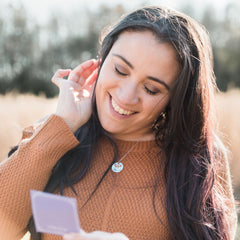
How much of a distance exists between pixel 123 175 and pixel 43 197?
89cm

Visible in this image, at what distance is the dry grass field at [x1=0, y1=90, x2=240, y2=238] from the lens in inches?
169

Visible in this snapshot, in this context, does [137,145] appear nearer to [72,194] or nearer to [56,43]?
[72,194]

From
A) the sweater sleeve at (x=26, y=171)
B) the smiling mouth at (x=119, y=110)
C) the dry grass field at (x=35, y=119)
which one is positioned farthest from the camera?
the dry grass field at (x=35, y=119)

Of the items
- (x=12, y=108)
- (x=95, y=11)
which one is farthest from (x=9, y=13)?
(x=12, y=108)

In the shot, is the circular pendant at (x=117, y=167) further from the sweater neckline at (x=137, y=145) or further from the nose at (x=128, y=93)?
the nose at (x=128, y=93)

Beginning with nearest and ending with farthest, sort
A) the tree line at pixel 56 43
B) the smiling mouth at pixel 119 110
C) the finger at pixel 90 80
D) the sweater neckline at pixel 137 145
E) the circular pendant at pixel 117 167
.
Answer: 1. the smiling mouth at pixel 119 110
2. the circular pendant at pixel 117 167
3. the sweater neckline at pixel 137 145
4. the finger at pixel 90 80
5. the tree line at pixel 56 43

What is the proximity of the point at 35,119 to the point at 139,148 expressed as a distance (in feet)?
9.74

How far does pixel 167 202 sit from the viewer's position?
1790mm

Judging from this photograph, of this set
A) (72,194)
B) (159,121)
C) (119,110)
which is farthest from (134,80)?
(72,194)

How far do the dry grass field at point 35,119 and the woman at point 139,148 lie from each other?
2234mm

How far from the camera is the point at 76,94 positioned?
206cm

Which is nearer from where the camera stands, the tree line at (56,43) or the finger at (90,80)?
the finger at (90,80)

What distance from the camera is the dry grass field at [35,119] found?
430cm

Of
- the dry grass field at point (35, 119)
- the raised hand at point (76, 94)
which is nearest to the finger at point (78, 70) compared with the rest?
the raised hand at point (76, 94)
